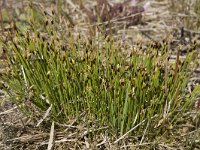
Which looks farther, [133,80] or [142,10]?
[142,10]

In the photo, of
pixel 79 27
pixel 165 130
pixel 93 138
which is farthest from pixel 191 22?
pixel 93 138

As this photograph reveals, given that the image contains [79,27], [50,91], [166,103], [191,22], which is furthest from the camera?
[79,27]

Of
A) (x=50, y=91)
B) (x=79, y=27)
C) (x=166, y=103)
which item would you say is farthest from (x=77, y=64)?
(x=79, y=27)

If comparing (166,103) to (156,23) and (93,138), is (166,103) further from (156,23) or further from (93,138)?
(156,23)

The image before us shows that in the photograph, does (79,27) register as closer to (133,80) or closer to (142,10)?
(142,10)

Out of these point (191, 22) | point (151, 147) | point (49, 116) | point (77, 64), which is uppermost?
point (191, 22)

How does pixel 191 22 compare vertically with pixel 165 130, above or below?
above

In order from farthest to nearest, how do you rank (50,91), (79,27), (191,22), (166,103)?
(79,27), (191,22), (50,91), (166,103)
